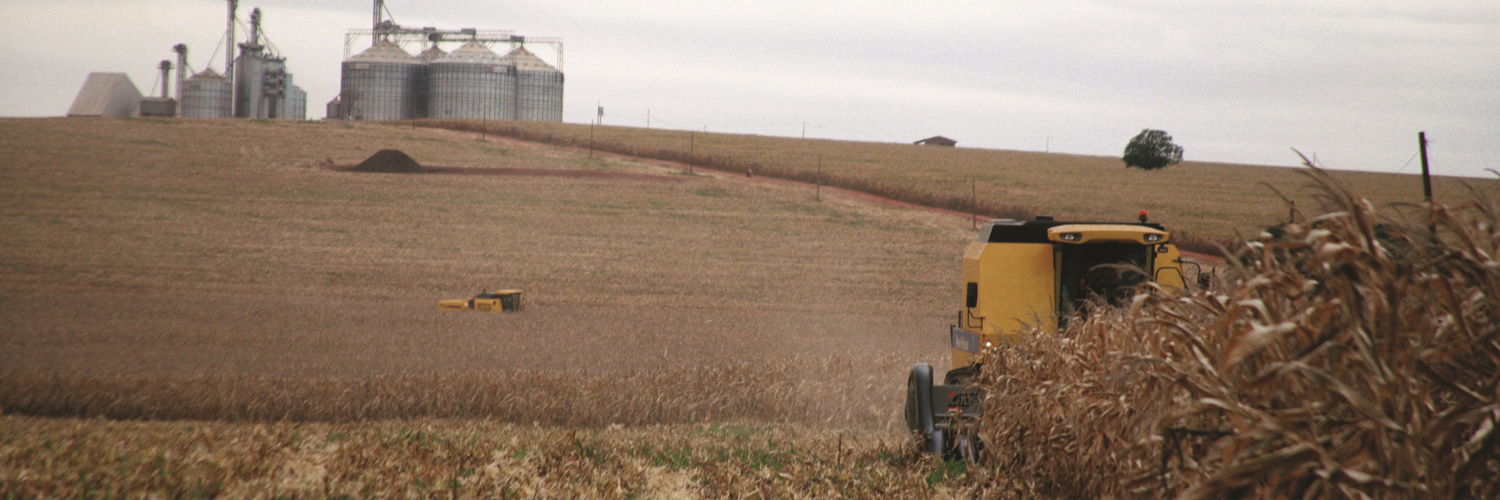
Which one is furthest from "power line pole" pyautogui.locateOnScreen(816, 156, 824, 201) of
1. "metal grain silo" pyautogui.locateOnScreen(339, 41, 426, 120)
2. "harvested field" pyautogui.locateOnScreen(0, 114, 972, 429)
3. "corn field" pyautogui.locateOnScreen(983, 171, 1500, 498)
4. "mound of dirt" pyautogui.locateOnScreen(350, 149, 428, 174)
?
"corn field" pyautogui.locateOnScreen(983, 171, 1500, 498)

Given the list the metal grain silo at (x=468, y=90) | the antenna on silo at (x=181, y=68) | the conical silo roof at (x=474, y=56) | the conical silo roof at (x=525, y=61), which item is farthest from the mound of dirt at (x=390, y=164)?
the conical silo roof at (x=525, y=61)

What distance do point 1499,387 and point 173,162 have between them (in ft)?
111

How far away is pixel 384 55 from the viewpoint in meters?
51.6

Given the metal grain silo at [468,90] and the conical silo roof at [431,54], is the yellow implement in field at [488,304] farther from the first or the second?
the conical silo roof at [431,54]

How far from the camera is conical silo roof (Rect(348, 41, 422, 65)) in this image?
169ft

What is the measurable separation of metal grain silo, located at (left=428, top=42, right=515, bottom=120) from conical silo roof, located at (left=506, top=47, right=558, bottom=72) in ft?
3.82

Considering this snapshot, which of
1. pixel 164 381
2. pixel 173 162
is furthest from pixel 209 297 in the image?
pixel 173 162

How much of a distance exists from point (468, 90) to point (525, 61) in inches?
158

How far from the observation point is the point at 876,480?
6.68 meters

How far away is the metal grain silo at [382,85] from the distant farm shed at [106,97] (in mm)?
19568

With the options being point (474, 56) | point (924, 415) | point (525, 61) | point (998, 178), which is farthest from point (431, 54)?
point (924, 415)

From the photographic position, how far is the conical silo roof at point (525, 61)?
54312 mm

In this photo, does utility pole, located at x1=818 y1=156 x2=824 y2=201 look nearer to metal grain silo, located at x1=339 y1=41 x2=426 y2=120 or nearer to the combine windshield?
the combine windshield

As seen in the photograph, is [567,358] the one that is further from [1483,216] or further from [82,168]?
[82,168]
